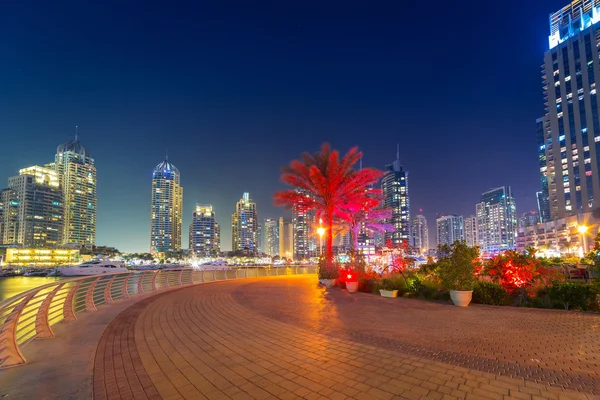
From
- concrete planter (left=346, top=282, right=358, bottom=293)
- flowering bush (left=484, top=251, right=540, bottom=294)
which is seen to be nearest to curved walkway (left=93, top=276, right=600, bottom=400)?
flowering bush (left=484, top=251, right=540, bottom=294)

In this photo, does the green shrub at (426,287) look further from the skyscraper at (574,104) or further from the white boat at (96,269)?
the skyscraper at (574,104)

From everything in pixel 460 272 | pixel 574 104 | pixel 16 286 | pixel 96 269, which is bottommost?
pixel 16 286

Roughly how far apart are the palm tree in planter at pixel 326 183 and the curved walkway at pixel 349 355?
12.6m

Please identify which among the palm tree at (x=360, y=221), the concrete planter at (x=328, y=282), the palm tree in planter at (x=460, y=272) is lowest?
the concrete planter at (x=328, y=282)

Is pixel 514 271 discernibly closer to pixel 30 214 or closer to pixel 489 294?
pixel 489 294

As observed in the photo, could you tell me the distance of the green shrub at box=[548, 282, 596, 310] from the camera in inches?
411

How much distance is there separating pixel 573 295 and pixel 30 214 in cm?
21081

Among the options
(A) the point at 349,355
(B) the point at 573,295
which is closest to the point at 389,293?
(B) the point at 573,295

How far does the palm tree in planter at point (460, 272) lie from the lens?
11.5m

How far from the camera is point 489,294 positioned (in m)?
11.9

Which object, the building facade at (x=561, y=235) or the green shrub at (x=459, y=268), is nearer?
the green shrub at (x=459, y=268)

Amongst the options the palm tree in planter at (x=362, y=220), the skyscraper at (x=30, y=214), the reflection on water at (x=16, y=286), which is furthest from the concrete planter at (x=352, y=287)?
the skyscraper at (x=30, y=214)

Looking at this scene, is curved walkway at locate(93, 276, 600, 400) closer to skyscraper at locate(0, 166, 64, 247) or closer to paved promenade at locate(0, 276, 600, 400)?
paved promenade at locate(0, 276, 600, 400)

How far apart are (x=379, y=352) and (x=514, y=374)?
2.08 metres
